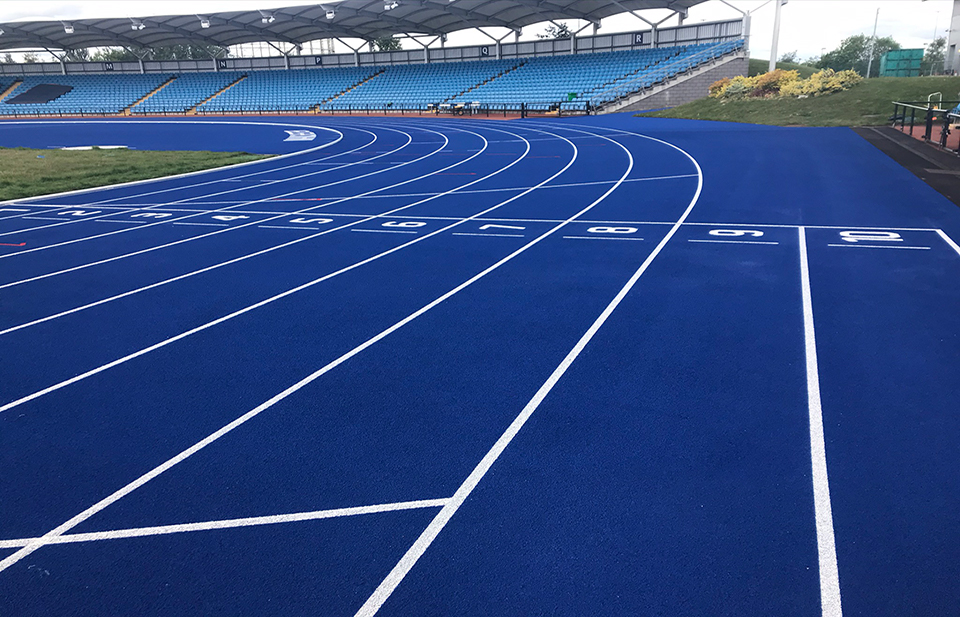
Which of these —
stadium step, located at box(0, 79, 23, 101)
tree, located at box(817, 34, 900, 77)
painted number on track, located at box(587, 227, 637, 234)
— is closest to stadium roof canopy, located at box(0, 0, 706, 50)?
stadium step, located at box(0, 79, 23, 101)

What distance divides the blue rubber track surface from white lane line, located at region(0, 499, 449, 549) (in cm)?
2

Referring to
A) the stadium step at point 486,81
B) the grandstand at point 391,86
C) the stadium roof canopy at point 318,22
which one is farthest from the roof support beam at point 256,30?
the stadium step at point 486,81

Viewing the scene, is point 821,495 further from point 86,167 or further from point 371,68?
point 371,68

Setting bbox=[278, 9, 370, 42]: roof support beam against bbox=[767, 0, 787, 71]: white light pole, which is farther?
bbox=[278, 9, 370, 42]: roof support beam

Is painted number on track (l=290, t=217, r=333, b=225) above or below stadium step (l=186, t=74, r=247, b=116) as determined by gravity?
below

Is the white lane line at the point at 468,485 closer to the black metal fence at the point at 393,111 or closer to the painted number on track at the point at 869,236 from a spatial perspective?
the painted number on track at the point at 869,236

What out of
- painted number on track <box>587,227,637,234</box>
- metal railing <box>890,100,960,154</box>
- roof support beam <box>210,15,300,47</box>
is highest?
roof support beam <box>210,15,300,47</box>

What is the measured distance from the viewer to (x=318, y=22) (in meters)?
52.9

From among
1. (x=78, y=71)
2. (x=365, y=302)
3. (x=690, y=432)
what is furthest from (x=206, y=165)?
(x=78, y=71)

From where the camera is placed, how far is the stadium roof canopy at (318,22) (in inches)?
1827

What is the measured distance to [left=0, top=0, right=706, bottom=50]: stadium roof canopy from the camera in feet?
152

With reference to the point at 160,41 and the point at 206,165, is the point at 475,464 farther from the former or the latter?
the point at 160,41

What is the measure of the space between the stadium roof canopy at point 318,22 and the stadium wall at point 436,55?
2832 mm

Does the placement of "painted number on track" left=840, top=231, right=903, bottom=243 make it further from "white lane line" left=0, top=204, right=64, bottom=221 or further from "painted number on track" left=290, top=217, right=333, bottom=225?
"white lane line" left=0, top=204, right=64, bottom=221
